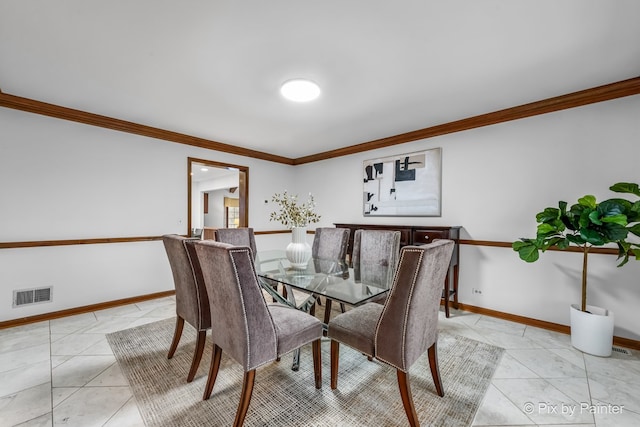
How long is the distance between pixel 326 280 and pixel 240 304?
0.90 meters

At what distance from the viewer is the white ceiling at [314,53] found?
154cm

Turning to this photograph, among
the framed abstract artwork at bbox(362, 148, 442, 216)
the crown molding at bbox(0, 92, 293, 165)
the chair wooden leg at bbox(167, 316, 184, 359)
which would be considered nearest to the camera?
the chair wooden leg at bbox(167, 316, 184, 359)

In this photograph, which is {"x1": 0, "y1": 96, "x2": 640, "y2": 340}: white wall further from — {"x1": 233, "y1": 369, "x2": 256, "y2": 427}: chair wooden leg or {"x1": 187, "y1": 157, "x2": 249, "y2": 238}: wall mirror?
{"x1": 187, "y1": 157, "x2": 249, "y2": 238}: wall mirror

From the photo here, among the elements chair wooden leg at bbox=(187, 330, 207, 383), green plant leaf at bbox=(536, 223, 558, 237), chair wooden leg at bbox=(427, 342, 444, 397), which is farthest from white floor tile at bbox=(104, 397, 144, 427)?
green plant leaf at bbox=(536, 223, 558, 237)

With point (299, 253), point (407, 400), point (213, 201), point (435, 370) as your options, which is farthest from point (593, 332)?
point (213, 201)

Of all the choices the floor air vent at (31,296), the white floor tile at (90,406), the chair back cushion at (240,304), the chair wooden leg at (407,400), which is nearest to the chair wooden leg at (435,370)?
the chair wooden leg at (407,400)

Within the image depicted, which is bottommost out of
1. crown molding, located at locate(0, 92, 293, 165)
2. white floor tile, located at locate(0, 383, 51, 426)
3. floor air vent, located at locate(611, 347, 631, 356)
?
white floor tile, located at locate(0, 383, 51, 426)

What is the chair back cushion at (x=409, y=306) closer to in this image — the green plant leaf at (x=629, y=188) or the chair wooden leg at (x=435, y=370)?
the chair wooden leg at (x=435, y=370)

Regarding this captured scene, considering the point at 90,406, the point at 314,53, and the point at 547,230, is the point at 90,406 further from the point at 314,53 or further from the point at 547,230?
the point at 547,230

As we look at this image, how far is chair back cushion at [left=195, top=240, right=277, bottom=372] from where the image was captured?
1329 millimetres

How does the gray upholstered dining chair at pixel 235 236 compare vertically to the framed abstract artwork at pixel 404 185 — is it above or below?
below

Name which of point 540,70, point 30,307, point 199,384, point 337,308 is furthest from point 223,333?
point 540,70

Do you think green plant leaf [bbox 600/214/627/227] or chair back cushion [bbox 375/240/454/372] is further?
green plant leaf [bbox 600/214/627/227]

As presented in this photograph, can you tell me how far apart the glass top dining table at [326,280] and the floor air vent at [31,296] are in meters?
2.35
